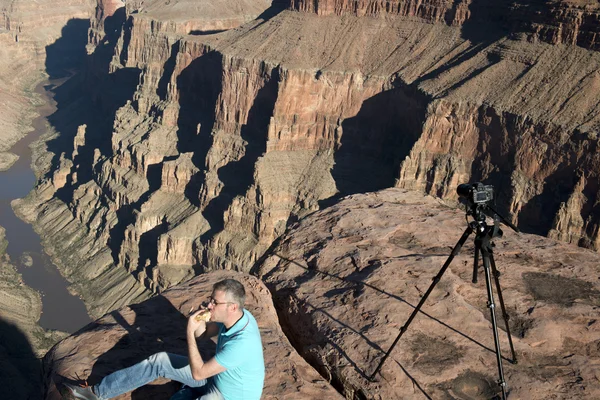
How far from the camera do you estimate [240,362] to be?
8.25 m

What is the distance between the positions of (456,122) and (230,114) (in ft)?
85.2

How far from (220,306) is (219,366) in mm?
858

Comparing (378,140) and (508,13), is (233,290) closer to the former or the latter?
(378,140)

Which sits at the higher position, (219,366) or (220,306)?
(220,306)

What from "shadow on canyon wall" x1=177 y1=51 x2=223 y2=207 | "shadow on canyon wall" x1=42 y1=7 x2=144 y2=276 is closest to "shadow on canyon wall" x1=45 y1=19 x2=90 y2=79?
"shadow on canyon wall" x1=42 y1=7 x2=144 y2=276

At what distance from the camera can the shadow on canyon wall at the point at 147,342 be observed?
9.55 m

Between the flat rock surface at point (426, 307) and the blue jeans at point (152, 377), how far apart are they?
97.7 inches

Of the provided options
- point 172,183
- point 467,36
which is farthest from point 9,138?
point 467,36

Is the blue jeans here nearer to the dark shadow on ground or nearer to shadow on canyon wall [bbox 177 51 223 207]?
the dark shadow on ground

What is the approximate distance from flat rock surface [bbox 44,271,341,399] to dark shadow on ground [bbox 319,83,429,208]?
41007 mm

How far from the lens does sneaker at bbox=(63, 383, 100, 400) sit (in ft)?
28.8

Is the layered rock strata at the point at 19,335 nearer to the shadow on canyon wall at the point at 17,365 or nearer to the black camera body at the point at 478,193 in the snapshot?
the shadow on canyon wall at the point at 17,365

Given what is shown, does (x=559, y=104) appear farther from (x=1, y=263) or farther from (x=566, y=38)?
(x=1, y=263)

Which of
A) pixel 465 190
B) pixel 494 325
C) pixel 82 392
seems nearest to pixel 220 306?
pixel 82 392
